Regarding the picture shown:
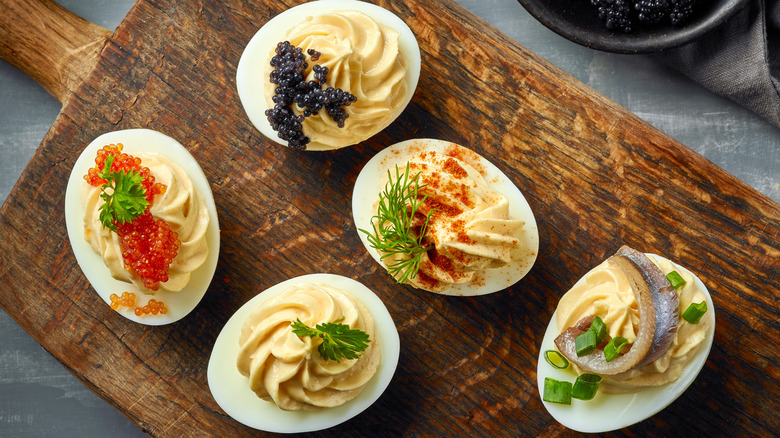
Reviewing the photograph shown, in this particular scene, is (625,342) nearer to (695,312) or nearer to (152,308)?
(695,312)

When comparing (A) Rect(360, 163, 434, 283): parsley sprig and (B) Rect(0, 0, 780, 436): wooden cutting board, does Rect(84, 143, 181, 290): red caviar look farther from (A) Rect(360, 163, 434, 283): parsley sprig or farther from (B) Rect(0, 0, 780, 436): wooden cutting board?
(A) Rect(360, 163, 434, 283): parsley sprig

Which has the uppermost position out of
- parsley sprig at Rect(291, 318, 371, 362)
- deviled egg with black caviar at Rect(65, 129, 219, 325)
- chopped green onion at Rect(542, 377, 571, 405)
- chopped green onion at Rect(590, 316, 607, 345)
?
chopped green onion at Rect(590, 316, 607, 345)

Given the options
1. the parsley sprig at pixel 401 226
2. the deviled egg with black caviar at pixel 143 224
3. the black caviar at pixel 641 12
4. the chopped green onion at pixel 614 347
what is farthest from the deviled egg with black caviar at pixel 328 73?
the chopped green onion at pixel 614 347

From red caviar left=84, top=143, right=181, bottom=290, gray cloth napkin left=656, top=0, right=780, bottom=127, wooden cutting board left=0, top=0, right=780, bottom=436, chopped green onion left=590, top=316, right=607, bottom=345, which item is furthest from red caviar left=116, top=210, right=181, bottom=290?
gray cloth napkin left=656, top=0, right=780, bottom=127

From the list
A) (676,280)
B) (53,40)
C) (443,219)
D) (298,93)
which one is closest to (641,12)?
(676,280)

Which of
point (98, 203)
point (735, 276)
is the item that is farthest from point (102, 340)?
point (735, 276)

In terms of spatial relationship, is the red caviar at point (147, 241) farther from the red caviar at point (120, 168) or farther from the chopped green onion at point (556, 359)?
the chopped green onion at point (556, 359)
